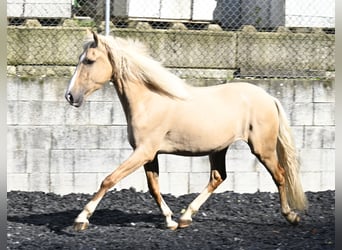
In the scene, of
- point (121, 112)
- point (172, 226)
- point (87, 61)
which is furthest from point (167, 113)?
point (121, 112)

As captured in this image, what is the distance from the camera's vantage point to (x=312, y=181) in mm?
9875

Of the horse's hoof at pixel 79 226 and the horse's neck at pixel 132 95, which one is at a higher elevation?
the horse's neck at pixel 132 95

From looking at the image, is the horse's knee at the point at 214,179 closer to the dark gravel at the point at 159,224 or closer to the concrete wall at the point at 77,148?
the dark gravel at the point at 159,224

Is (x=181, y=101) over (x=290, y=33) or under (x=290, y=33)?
under

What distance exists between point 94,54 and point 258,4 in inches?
152

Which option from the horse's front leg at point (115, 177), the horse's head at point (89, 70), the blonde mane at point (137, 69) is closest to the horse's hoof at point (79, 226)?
the horse's front leg at point (115, 177)

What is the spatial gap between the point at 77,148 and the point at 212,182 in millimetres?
1968

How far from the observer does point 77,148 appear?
926cm

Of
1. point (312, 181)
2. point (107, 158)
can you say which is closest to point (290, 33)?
point (312, 181)

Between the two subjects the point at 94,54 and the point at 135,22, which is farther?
the point at 135,22

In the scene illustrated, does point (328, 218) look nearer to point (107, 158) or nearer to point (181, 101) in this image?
point (181, 101)

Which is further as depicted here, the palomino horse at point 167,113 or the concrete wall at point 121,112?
the concrete wall at point 121,112

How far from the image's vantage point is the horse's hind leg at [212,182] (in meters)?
7.67

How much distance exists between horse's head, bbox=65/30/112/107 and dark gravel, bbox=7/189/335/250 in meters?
1.18
